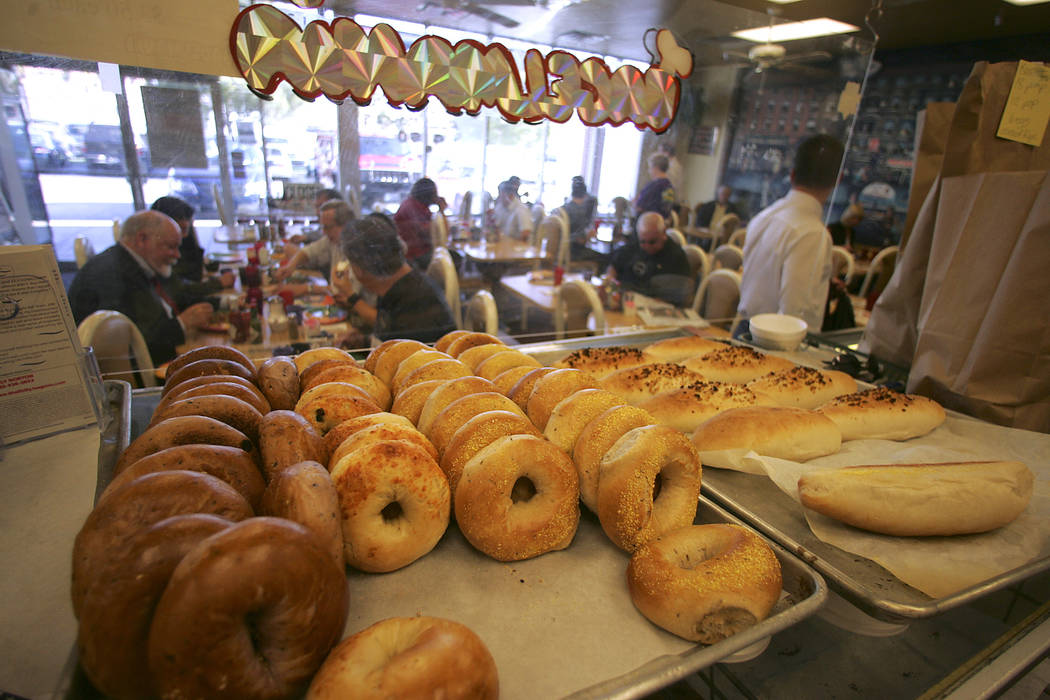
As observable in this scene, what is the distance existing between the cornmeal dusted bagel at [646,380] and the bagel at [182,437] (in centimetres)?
125

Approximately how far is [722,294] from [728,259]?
6.02ft

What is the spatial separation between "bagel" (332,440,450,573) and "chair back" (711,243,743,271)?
6087 millimetres

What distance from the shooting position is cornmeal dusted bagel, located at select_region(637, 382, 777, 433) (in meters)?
1.87

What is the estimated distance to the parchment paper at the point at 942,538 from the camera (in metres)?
1.26

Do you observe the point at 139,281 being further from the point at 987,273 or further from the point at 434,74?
the point at 987,273

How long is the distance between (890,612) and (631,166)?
14.2 feet

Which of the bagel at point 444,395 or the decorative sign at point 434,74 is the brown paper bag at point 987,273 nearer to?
the decorative sign at point 434,74

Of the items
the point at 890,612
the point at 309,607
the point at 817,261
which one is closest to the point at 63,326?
the point at 309,607

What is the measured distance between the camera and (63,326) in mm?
1438

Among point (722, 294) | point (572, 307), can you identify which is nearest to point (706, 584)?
point (572, 307)

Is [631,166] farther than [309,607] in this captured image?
Yes

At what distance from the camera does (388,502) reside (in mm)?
1145

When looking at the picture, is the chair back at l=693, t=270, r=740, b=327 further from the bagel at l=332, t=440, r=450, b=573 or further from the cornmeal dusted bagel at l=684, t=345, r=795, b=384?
the bagel at l=332, t=440, r=450, b=573

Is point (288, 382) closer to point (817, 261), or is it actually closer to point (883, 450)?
point (883, 450)
